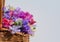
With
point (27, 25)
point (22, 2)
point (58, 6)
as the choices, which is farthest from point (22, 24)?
point (58, 6)

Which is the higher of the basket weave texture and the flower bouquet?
the flower bouquet

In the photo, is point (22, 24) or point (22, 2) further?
point (22, 2)

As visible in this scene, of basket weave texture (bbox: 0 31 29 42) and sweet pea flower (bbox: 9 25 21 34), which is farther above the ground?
sweet pea flower (bbox: 9 25 21 34)

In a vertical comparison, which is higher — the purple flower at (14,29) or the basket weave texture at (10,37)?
the purple flower at (14,29)

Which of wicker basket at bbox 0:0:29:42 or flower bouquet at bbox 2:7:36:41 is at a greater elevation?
flower bouquet at bbox 2:7:36:41

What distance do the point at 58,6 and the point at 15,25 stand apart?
715 mm

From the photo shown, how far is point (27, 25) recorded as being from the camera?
1.29 metres

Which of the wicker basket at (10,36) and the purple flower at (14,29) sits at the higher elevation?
the purple flower at (14,29)

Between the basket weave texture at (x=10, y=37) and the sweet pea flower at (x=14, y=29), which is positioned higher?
the sweet pea flower at (x=14, y=29)

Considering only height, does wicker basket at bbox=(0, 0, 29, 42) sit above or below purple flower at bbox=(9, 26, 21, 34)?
below

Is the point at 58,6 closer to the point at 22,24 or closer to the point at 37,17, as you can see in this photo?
the point at 37,17

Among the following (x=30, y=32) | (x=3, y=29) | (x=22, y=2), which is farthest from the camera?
(x=22, y=2)

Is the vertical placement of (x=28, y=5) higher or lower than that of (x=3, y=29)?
higher

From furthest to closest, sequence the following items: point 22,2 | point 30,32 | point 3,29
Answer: point 22,2
point 30,32
point 3,29
